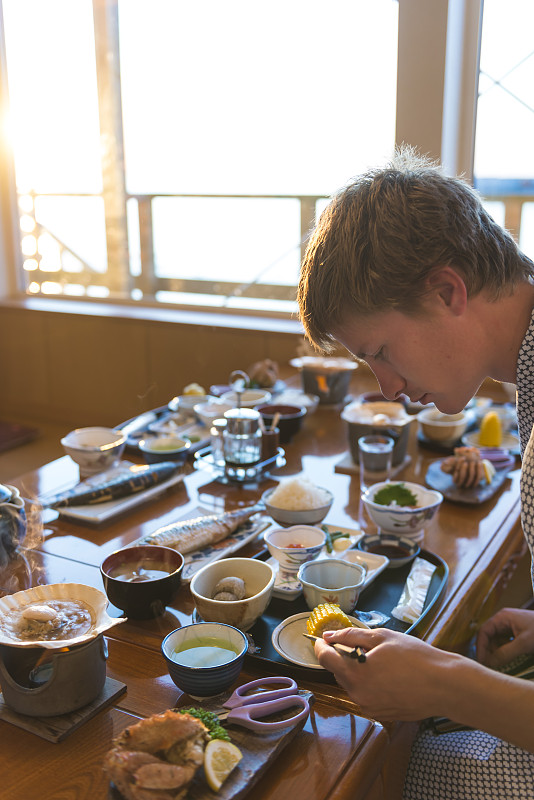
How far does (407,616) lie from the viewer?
113cm

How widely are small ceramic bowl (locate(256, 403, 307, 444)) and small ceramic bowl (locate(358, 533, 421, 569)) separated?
0.67 metres

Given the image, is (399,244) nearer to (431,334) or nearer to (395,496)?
(431,334)

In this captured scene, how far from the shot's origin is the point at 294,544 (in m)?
1.32

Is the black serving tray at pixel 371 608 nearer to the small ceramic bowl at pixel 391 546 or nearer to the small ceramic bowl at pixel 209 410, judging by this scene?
the small ceramic bowl at pixel 391 546

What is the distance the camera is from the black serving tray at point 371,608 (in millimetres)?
1007

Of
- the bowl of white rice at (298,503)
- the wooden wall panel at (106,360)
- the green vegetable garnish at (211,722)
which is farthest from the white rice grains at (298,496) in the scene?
the wooden wall panel at (106,360)

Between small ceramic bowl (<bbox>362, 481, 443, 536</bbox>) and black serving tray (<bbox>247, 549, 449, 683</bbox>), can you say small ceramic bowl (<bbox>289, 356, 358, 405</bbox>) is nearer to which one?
small ceramic bowl (<bbox>362, 481, 443, 536</bbox>)

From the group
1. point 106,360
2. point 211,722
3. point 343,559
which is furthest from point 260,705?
point 106,360

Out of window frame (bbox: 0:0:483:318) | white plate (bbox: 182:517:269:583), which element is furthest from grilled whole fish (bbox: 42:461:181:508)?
window frame (bbox: 0:0:483:318)

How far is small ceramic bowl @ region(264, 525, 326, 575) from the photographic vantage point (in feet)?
4.11

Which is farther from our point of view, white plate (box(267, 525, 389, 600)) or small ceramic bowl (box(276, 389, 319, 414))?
small ceramic bowl (box(276, 389, 319, 414))

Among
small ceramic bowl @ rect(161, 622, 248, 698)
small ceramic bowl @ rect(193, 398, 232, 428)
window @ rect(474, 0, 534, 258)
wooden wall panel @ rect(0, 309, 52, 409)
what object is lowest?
wooden wall panel @ rect(0, 309, 52, 409)

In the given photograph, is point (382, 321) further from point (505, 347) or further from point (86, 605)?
point (86, 605)

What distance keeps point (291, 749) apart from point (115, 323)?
Result: 2.96 metres
